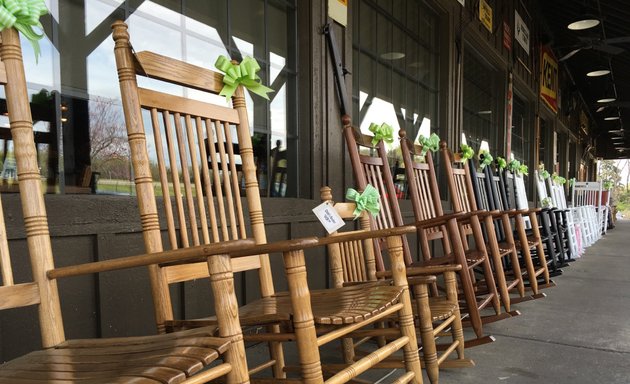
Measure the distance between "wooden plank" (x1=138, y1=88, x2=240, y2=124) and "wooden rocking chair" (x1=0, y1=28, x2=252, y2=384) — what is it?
27 centimetres

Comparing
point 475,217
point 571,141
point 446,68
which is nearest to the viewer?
point 475,217

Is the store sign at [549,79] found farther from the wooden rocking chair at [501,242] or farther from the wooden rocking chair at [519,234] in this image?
the wooden rocking chair at [501,242]

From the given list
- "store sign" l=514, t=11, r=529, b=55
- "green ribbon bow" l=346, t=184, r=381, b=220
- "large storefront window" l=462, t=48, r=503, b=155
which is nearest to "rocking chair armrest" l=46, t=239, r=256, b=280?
"green ribbon bow" l=346, t=184, r=381, b=220

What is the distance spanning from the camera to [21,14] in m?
0.97

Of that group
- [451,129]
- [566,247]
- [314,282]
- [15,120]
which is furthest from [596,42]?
[15,120]

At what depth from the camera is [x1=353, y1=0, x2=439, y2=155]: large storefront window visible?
319cm

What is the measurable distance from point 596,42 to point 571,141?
6324mm

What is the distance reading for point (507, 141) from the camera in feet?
20.5

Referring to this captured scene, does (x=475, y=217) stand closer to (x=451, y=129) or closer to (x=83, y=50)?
(x=83, y=50)

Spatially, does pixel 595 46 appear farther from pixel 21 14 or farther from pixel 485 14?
pixel 21 14

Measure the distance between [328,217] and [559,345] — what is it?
1.29m

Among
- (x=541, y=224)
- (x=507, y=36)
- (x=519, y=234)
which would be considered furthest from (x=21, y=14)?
(x=507, y=36)

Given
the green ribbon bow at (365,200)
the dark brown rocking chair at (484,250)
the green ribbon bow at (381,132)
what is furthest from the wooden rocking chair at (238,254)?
the dark brown rocking chair at (484,250)

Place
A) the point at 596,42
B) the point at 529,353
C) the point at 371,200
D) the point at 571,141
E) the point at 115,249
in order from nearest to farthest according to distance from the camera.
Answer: the point at 115,249, the point at 371,200, the point at 529,353, the point at 596,42, the point at 571,141
